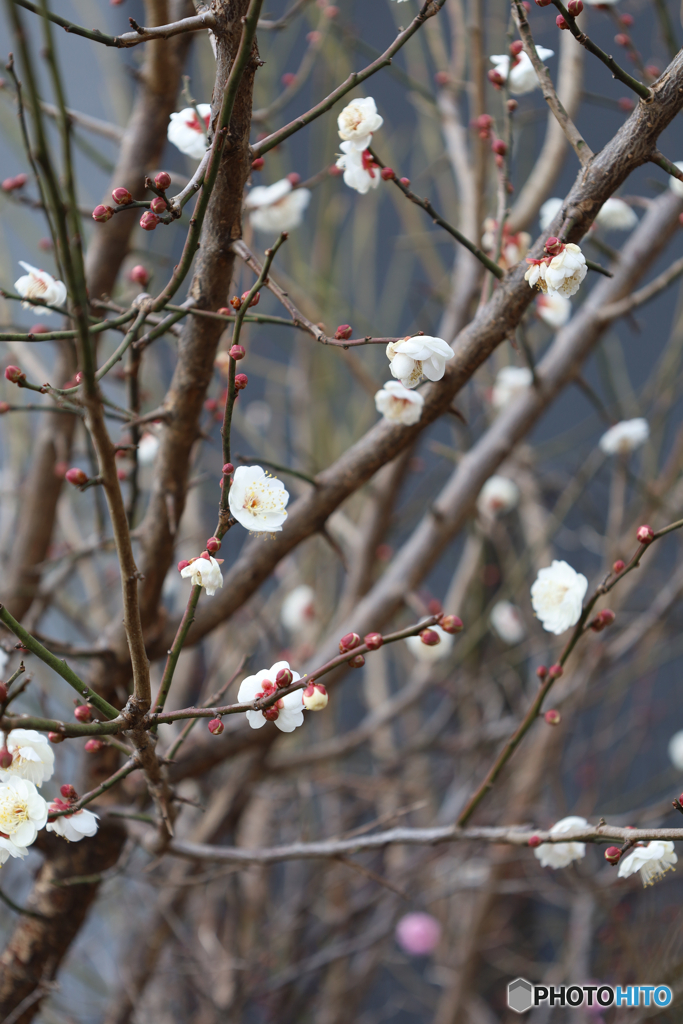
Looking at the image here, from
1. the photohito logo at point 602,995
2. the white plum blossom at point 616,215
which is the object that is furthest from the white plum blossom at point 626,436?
the photohito logo at point 602,995

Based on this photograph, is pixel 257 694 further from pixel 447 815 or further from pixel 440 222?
pixel 447 815

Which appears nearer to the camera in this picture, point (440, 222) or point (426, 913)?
point (440, 222)

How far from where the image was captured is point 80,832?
0.42m

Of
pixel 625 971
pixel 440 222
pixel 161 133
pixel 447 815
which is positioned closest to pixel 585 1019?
pixel 625 971

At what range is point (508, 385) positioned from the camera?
1012mm

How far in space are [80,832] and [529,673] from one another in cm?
133

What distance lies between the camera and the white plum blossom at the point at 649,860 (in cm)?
45

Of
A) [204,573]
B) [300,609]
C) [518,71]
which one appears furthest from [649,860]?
[300,609]

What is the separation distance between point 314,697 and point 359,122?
40 cm

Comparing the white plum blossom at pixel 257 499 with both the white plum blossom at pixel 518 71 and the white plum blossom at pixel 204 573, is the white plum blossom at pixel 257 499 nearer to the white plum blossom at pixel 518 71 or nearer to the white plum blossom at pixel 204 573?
the white plum blossom at pixel 204 573

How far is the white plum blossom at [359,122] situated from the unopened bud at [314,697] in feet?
1.24

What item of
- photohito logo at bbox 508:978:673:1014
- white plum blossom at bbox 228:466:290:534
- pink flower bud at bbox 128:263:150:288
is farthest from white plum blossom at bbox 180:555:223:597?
photohito logo at bbox 508:978:673:1014

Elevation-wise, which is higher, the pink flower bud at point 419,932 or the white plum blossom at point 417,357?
the white plum blossom at point 417,357

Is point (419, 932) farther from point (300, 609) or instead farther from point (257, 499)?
point (257, 499)
